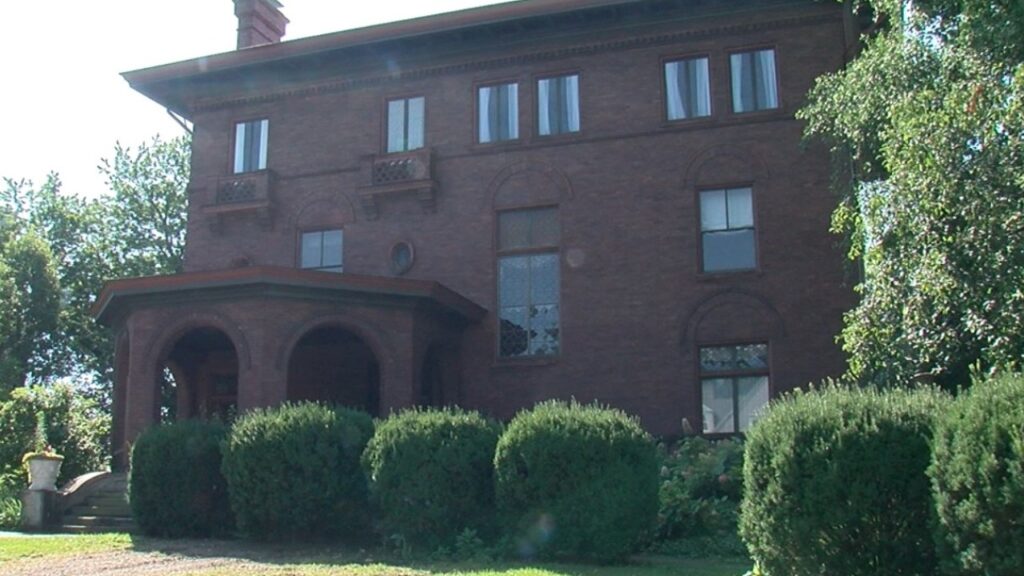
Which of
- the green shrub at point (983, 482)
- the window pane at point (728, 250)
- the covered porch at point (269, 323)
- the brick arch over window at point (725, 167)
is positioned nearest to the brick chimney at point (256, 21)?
the covered porch at point (269, 323)

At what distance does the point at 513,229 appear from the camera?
24.1 m

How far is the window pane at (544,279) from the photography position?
924 inches

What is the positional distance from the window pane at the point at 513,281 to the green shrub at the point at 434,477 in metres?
9.09

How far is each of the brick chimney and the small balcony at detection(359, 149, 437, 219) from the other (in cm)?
557

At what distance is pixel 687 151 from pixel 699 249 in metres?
2.03

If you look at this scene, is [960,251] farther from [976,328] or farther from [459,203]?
[459,203]

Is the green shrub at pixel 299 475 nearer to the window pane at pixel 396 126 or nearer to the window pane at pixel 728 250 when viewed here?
the window pane at pixel 728 250

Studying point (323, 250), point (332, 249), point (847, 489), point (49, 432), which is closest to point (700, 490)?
point (847, 489)

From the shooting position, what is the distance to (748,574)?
1129cm

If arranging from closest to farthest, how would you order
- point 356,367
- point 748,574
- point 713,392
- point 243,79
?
point 748,574 < point 713,392 < point 356,367 < point 243,79

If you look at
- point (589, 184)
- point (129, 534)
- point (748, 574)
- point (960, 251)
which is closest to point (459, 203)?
point (589, 184)

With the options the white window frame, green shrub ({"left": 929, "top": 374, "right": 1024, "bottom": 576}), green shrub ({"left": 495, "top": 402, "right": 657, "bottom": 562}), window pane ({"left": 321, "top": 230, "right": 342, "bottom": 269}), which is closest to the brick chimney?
the white window frame

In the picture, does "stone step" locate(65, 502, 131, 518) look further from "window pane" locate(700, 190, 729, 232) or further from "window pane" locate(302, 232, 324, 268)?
"window pane" locate(700, 190, 729, 232)

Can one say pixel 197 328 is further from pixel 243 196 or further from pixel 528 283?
pixel 528 283
